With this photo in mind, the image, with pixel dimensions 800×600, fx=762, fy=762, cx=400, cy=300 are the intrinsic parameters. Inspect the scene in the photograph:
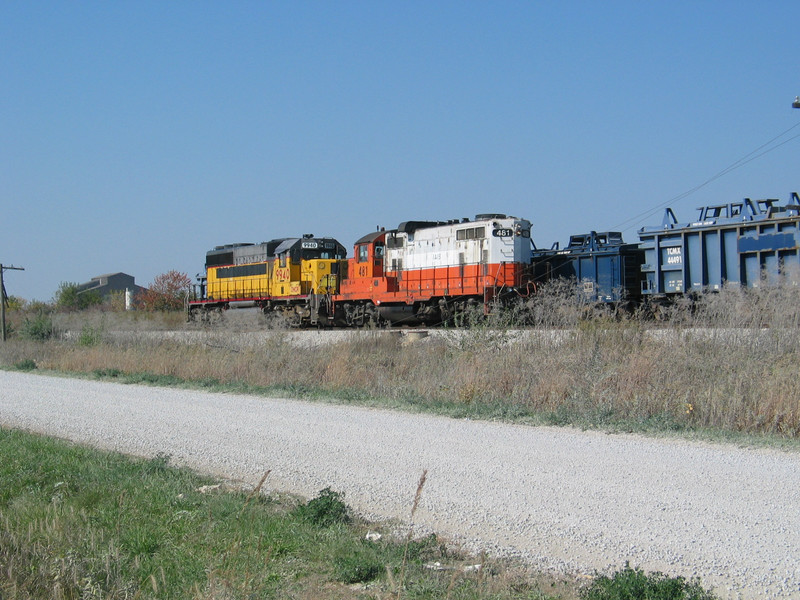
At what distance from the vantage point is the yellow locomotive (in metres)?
32.2

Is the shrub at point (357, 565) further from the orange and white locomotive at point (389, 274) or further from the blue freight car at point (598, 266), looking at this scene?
the blue freight car at point (598, 266)

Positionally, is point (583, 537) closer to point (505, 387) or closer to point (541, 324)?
point (505, 387)

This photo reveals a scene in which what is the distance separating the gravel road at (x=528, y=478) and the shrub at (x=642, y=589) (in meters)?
0.37

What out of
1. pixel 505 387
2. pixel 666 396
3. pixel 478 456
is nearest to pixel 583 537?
pixel 478 456

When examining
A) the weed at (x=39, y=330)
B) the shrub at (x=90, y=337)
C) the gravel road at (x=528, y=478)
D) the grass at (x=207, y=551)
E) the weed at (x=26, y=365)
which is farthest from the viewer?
the weed at (x=39, y=330)

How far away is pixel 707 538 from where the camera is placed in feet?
17.5

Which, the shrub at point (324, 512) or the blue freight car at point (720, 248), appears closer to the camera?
the shrub at point (324, 512)

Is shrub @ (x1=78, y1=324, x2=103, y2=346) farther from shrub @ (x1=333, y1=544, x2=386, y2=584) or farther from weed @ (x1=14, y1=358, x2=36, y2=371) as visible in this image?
shrub @ (x1=333, y1=544, x2=386, y2=584)

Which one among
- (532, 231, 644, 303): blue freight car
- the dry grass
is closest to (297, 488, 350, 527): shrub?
the dry grass

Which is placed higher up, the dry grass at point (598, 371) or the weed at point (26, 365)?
the dry grass at point (598, 371)

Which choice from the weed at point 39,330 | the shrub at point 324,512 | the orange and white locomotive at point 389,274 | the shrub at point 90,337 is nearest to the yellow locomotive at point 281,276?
the orange and white locomotive at point 389,274

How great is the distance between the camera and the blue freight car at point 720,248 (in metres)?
20.0

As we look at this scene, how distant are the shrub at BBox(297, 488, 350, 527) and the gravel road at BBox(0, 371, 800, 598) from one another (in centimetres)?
43

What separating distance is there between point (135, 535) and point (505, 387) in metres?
7.55
